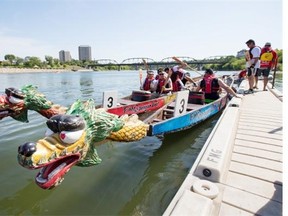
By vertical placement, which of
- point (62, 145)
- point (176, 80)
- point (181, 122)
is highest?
point (176, 80)

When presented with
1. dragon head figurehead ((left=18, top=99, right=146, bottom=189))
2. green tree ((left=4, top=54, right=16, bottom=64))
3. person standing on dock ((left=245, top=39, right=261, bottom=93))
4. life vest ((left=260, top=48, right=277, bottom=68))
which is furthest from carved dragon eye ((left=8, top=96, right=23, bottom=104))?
green tree ((left=4, top=54, right=16, bottom=64))

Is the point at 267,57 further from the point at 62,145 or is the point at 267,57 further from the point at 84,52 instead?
the point at 84,52

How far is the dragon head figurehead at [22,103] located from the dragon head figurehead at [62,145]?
69.1 inches

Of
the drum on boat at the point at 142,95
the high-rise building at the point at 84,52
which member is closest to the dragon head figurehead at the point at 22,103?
the drum on boat at the point at 142,95

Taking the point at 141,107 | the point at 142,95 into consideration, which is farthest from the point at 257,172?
the point at 142,95

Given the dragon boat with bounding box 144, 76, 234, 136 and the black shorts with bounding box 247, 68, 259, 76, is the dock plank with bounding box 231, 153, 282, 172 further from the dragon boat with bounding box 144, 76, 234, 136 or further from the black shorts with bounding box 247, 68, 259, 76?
the black shorts with bounding box 247, 68, 259, 76

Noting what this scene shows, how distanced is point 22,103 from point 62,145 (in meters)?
2.12

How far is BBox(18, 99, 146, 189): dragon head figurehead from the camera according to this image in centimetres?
176

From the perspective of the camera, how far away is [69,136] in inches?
76.0

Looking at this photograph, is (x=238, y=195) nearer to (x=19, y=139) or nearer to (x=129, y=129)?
(x=129, y=129)

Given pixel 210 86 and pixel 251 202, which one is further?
pixel 210 86

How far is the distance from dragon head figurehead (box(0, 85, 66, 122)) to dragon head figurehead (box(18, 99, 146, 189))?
176cm

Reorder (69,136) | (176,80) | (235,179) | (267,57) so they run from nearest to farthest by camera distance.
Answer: (69,136) < (235,179) < (267,57) < (176,80)

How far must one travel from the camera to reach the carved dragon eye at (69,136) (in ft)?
6.29
